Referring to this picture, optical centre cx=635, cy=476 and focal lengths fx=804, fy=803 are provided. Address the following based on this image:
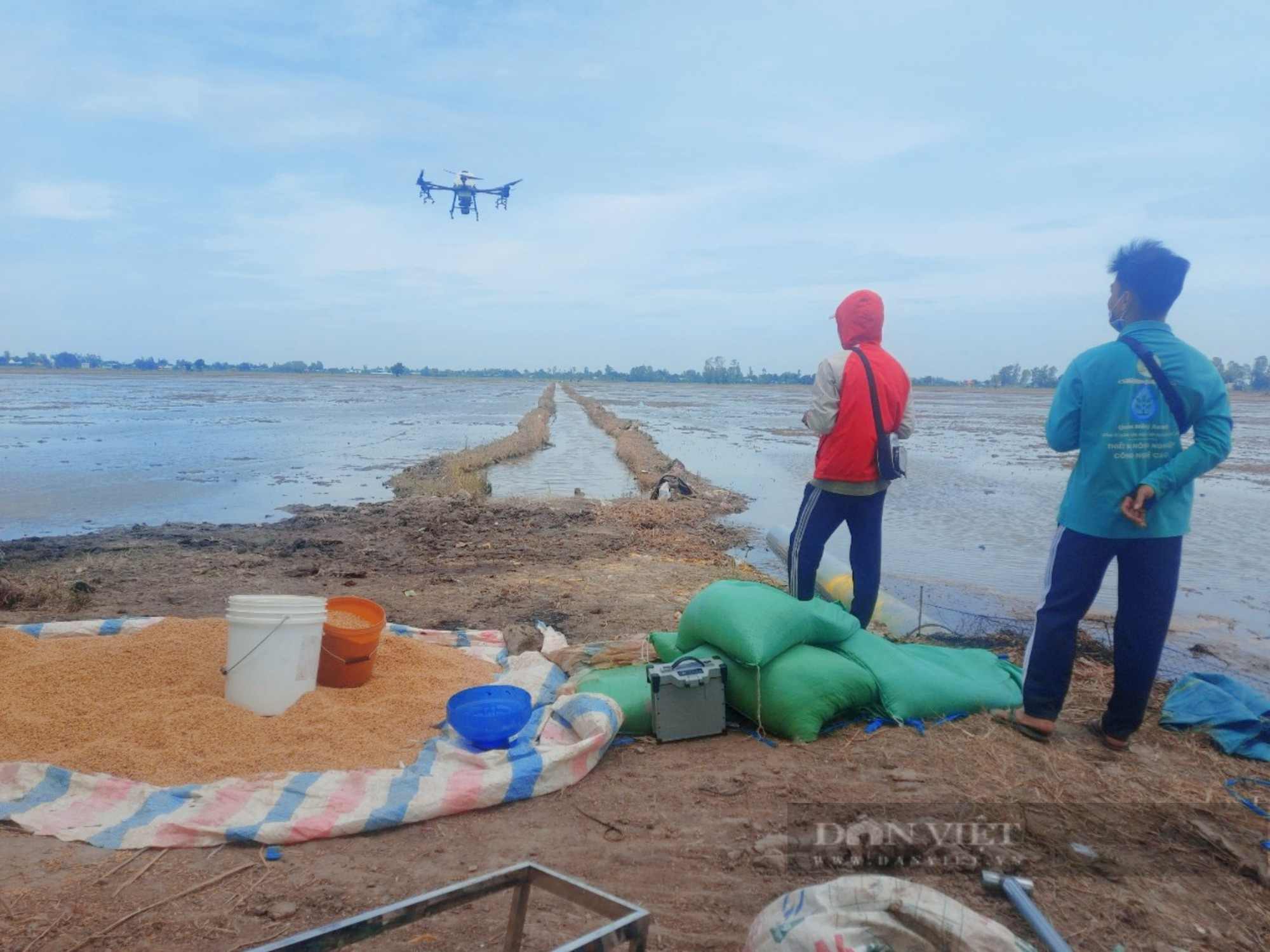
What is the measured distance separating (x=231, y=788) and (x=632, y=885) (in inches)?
56.6

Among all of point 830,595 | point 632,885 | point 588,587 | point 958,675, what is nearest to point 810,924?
point 632,885

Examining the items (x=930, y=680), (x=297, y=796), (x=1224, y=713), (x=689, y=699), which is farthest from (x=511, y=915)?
(x=1224, y=713)

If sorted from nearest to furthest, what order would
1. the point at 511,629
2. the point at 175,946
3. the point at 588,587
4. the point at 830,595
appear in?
the point at 175,946 < the point at 511,629 < the point at 830,595 < the point at 588,587

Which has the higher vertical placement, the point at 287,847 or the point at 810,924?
the point at 810,924

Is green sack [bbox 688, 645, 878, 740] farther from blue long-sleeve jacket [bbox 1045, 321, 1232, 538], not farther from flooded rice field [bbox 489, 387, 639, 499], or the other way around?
flooded rice field [bbox 489, 387, 639, 499]

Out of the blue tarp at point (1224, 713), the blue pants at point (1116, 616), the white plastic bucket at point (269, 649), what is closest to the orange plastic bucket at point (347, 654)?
the white plastic bucket at point (269, 649)

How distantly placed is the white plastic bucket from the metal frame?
186 centimetres

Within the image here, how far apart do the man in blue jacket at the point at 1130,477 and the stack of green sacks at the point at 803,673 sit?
1.39ft

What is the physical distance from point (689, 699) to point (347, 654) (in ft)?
5.05

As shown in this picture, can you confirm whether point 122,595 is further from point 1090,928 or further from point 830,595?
point 1090,928

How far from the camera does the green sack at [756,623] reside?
129 inches

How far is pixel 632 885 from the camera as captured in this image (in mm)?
2330

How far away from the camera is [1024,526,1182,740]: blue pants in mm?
2928

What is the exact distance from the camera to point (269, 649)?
10.6 feet
